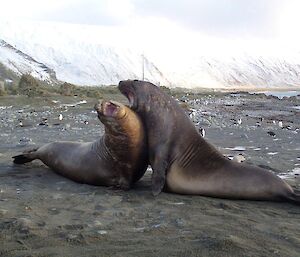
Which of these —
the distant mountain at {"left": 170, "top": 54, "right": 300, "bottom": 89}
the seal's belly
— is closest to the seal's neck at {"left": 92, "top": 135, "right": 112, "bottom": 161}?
the seal's belly

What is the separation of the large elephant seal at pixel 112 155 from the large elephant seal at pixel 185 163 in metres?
0.16

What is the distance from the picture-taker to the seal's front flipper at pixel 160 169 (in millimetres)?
4950

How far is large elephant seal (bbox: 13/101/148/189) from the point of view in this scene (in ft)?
16.1

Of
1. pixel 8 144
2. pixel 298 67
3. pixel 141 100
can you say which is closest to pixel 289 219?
pixel 141 100

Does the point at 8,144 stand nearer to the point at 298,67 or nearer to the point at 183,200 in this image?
the point at 183,200

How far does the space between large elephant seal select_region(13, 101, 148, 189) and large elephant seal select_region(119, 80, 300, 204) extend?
16 centimetres

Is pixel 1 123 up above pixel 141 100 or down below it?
below

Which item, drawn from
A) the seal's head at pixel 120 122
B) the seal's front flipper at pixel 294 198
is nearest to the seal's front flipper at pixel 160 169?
the seal's head at pixel 120 122

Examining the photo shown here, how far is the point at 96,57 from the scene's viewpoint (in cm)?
12469

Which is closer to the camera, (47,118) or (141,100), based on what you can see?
(141,100)

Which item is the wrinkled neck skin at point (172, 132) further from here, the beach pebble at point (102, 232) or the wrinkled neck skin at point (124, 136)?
the beach pebble at point (102, 232)

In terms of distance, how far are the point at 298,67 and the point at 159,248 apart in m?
201

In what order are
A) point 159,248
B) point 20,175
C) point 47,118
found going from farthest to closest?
1. point 47,118
2. point 20,175
3. point 159,248

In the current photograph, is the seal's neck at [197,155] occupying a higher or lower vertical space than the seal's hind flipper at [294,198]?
higher
